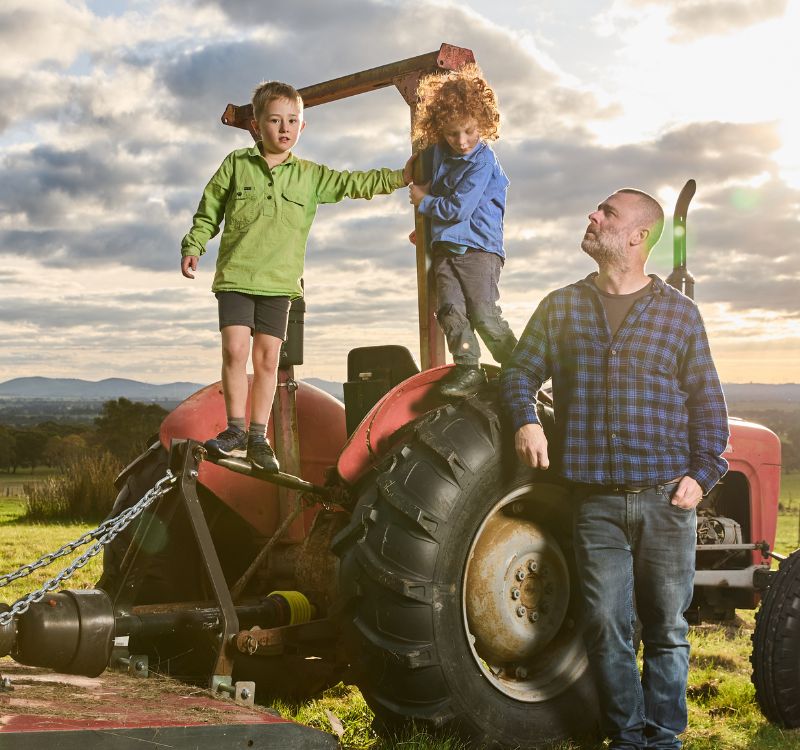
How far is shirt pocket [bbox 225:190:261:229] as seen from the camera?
372cm

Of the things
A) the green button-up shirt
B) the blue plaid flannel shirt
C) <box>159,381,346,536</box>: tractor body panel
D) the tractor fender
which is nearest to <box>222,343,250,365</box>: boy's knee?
the green button-up shirt

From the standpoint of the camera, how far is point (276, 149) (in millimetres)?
3764

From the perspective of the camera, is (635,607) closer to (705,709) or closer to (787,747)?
(787,747)

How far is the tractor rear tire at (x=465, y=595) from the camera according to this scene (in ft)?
10.2

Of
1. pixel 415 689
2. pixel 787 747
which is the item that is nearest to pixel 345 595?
pixel 415 689

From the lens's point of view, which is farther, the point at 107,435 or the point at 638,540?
the point at 107,435

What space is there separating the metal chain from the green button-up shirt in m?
0.80

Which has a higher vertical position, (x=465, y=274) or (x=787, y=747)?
(x=465, y=274)

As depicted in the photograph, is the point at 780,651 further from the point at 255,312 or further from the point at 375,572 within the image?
the point at 255,312

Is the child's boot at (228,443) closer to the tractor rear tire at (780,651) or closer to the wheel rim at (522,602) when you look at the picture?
the wheel rim at (522,602)

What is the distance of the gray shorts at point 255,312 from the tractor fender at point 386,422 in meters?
0.58

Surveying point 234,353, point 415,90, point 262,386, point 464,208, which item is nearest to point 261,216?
point 234,353

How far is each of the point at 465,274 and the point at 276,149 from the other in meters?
0.83

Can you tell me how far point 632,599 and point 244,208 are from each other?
1920 millimetres
